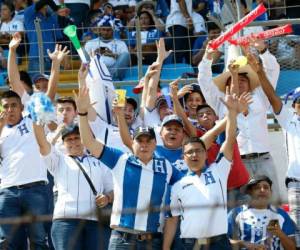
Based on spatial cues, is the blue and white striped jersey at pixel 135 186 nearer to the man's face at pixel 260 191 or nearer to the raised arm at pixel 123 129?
the raised arm at pixel 123 129

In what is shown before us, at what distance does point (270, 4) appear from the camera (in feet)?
45.7

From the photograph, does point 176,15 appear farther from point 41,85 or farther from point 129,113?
point 129,113

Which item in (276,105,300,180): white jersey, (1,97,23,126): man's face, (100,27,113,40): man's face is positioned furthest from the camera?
(100,27,113,40): man's face

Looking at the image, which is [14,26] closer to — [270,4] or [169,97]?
[270,4]

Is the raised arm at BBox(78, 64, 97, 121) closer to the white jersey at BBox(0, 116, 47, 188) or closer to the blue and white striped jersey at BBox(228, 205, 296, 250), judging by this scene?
the white jersey at BBox(0, 116, 47, 188)

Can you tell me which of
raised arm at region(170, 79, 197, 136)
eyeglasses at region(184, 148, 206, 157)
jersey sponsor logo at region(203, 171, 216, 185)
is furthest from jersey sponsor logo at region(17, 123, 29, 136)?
jersey sponsor logo at region(203, 171, 216, 185)

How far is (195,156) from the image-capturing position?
9.52 meters

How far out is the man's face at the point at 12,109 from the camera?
10469 mm

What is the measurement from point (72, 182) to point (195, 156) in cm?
122

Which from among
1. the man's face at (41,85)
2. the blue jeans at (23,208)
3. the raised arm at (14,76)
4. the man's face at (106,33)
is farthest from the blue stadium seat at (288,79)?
the blue jeans at (23,208)

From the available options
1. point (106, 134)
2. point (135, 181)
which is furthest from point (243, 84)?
point (135, 181)

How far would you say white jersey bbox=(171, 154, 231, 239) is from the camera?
9320mm

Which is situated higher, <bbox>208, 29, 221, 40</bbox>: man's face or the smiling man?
<bbox>208, 29, 221, 40</bbox>: man's face

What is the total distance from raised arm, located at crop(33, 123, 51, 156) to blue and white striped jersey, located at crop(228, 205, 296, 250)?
5.44 feet
